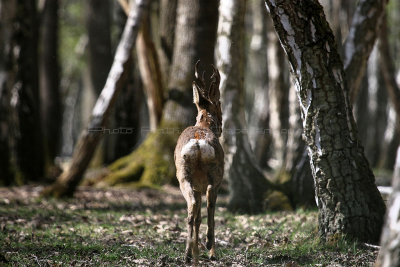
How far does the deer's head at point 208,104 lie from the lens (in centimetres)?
670

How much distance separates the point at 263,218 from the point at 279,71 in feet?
30.4

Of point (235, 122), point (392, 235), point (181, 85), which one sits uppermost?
point (181, 85)

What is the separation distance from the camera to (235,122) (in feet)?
31.6

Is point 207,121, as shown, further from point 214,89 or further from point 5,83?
point 5,83

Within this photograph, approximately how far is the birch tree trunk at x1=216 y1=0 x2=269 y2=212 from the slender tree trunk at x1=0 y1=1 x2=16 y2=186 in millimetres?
5613

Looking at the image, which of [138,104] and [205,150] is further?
[138,104]

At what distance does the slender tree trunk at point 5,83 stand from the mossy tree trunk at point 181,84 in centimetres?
270

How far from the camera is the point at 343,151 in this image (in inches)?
259

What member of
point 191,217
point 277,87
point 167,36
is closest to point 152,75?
point 167,36

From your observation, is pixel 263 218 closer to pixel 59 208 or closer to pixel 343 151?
pixel 343 151

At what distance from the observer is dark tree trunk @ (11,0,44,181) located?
12932 mm

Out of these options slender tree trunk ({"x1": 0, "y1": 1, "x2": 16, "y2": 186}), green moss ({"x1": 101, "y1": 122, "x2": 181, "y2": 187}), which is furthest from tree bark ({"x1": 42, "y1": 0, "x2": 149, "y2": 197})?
slender tree trunk ({"x1": 0, "y1": 1, "x2": 16, "y2": 186})

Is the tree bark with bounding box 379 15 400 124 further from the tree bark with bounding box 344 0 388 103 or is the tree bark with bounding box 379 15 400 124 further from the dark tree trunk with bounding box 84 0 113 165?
the dark tree trunk with bounding box 84 0 113 165

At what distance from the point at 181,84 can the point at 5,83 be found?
13.4ft
